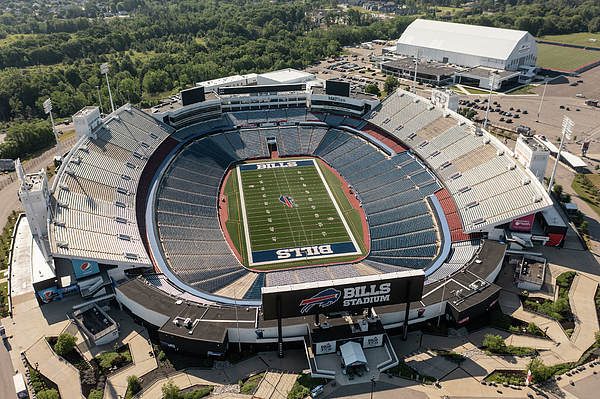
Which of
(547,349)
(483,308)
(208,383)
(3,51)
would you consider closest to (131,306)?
(208,383)

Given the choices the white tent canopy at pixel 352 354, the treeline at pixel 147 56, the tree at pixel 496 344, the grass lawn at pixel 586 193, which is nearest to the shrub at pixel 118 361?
the white tent canopy at pixel 352 354

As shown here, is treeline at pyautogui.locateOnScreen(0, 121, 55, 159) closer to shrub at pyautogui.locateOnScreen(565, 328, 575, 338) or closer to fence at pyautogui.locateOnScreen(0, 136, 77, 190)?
fence at pyautogui.locateOnScreen(0, 136, 77, 190)

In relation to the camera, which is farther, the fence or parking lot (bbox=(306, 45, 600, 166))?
parking lot (bbox=(306, 45, 600, 166))

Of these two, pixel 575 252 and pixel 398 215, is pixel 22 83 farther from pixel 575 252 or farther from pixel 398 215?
pixel 575 252

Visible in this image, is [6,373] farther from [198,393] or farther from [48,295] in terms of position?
[198,393]

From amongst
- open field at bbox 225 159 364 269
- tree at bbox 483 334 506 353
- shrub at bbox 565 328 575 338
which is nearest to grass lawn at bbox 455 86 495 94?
open field at bbox 225 159 364 269

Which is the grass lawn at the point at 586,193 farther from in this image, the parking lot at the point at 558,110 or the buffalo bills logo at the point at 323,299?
the buffalo bills logo at the point at 323,299
